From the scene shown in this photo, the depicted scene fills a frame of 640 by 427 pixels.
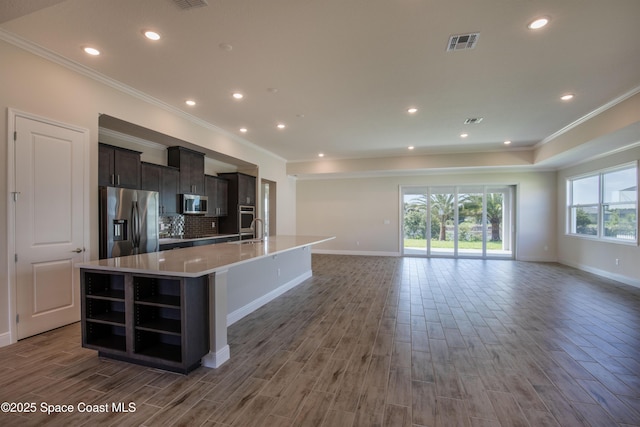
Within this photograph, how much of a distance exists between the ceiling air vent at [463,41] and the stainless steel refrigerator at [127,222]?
427cm

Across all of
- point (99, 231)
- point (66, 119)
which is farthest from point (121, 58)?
point (99, 231)

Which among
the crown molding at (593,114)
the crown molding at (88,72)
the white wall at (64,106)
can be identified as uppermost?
the crown molding at (88,72)

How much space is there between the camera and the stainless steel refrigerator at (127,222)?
366cm

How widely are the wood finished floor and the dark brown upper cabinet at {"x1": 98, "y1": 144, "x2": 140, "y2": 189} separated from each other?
1.93m

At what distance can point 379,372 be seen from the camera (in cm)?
238

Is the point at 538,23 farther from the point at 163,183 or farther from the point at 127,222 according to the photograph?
the point at 163,183

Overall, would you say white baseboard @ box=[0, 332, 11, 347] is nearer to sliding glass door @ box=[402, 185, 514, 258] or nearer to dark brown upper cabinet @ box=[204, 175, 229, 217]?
dark brown upper cabinet @ box=[204, 175, 229, 217]

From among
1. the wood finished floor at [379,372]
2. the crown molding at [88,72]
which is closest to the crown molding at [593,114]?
the wood finished floor at [379,372]

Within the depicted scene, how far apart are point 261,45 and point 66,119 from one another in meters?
2.34

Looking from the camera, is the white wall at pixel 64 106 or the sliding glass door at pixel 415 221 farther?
the sliding glass door at pixel 415 221

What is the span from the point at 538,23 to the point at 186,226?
6.05 metres

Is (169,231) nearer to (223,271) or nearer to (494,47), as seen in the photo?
(223,271)

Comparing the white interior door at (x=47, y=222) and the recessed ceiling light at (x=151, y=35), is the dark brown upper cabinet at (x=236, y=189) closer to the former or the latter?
the white interior door at (x=47, y=222)

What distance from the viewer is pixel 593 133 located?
472 cm
